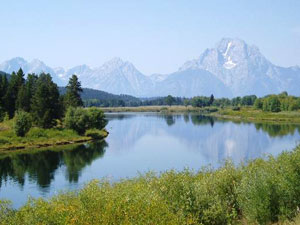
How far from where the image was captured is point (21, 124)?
94562 mm

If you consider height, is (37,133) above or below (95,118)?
below

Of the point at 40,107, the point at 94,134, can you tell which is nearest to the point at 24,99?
the point at 40,107

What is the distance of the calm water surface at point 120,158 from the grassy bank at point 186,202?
1126 centimetres

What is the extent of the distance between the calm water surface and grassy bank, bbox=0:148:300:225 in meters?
11.3

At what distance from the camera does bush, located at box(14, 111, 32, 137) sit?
309 feet

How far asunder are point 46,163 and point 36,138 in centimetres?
2591

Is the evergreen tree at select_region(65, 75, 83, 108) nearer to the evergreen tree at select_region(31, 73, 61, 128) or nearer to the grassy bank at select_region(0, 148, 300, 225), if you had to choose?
the evergreen tree at select_region(31, 73, 61, 128)

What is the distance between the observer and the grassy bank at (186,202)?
17969 millimetres

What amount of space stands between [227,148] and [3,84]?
70.4 metres

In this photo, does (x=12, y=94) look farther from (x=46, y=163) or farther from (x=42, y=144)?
(x=46, y=163)

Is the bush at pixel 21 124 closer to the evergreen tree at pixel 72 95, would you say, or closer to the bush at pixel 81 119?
the bush at pixel 81 119

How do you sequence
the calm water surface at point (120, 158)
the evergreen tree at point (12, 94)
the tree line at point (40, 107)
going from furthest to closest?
the evergreen tree at point (12, 94), the tree line at point (40, 107), the calm water surface at point (120, 158)

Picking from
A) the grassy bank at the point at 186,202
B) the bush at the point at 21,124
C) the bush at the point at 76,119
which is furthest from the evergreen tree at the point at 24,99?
the grassy bank at the point at 186,202

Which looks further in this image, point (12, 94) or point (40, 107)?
point (12, 94)
